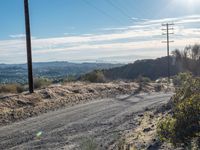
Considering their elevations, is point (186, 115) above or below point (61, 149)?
above

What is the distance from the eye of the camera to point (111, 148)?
48.8 feet

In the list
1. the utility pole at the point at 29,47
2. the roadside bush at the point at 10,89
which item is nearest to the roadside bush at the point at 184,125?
the utility pole at the point at 29,47

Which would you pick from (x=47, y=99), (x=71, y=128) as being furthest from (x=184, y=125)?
(x=47, y=99)

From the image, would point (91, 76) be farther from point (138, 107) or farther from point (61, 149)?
point (61, 149)

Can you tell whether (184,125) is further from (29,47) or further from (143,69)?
(143,69)

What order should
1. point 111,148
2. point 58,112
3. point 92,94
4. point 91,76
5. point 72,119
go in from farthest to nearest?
point 91,76 → point 92,94 → point 58,112 → point 72,119 → point 111,148

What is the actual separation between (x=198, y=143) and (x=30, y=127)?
12.1 m

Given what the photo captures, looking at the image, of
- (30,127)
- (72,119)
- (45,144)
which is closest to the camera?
(45,144)

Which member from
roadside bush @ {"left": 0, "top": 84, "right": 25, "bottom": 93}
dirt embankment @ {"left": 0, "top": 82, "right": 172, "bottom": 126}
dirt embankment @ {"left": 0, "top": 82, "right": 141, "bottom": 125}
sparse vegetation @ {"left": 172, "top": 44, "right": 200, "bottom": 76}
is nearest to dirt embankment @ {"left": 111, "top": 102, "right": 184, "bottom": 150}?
dirt embankment @ {"left": 0, "top": 82, "right": 172, "bottom": 126}

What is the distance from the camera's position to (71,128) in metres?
20.3

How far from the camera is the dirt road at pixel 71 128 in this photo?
16.6 m

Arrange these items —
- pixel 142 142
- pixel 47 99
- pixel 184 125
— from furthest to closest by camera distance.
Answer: pixel 47 99 < pixel 142 142 < pixel 184 125

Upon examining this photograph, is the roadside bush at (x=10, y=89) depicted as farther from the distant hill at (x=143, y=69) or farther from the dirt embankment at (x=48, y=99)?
the distant hill at (x=143, y=69)

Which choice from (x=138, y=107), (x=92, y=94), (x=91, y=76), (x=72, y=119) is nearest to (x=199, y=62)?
(x=91, y=76)
